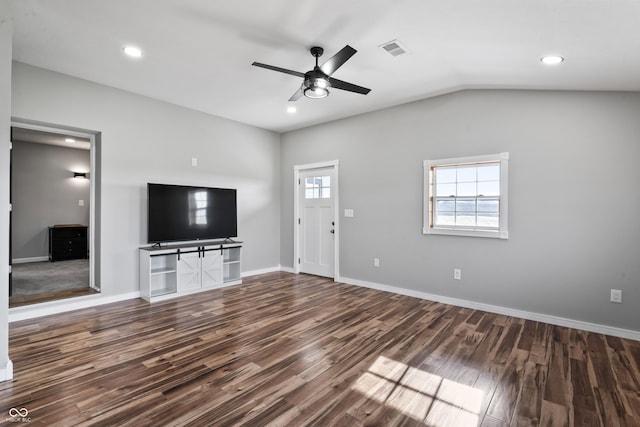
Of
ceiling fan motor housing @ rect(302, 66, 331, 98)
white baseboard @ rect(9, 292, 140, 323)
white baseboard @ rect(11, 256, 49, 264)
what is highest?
ceiling fan motor housing @ rect(302, 66, 331, 98)

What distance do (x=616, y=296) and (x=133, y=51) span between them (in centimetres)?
557

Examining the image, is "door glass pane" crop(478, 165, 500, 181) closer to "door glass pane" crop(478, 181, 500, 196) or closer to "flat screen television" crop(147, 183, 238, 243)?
"door glass pane" crop(478, 181, 500, 196)

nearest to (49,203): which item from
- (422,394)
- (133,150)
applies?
(133,150)

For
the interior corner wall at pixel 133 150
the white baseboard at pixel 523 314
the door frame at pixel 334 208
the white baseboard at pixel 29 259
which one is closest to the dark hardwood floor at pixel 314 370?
the white baseboard at pixel 523 314

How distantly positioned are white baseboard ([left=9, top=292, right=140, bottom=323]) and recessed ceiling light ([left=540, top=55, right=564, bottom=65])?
5540mm

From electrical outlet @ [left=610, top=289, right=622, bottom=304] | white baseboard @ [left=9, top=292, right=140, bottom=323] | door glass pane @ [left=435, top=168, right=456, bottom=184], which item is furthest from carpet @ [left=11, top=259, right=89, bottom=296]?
electrical outlet @ [left=610, top=289, right=622, bottom=304]

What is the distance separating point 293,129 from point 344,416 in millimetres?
5237

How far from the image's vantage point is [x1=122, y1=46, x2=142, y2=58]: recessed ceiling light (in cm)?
312

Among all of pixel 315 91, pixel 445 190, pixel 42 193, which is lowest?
pixel 445 190

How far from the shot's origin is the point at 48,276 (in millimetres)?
5375

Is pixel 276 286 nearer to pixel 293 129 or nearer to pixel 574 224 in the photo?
pixel 293 129

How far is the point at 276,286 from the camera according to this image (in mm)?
5109

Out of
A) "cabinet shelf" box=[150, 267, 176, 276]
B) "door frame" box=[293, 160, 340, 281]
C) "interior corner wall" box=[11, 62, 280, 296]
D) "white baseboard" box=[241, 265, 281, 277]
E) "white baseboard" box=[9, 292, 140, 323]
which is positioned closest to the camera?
"white baseboard" box=[9, 292, 140, 323]

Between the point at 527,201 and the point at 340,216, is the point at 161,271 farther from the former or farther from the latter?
the point at 527,201
